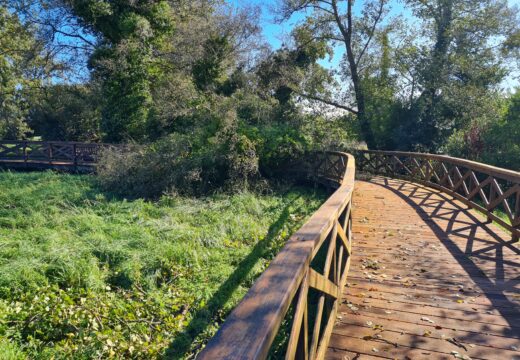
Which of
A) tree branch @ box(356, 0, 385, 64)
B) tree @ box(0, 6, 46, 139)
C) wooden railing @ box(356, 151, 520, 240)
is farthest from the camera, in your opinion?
tree @ box(0, 6, 46, 139)

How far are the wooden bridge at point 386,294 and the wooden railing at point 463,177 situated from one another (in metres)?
0.06

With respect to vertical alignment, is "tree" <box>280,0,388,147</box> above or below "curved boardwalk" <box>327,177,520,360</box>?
above

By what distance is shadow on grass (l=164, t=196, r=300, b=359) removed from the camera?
3637 mm

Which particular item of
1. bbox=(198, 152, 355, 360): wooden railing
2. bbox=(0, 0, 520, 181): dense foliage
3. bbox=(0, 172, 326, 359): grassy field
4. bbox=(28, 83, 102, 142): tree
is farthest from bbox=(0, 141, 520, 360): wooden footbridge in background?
bbox=(28, 83, 102, 142): tree

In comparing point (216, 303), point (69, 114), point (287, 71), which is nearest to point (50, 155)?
point (69, 114)

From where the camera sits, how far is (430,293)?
11.4 ft

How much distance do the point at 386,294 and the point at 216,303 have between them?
2150mm

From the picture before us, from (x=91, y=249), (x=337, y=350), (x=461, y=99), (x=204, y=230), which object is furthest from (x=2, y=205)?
(x=461, y=99)

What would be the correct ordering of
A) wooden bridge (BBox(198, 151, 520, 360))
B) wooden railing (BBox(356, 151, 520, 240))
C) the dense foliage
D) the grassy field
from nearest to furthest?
wooden bridge (BBox(198, 151, 520, 360))
the grassy field
wooden railing (BBox(356, 151, 520, 240))
the dense foliage

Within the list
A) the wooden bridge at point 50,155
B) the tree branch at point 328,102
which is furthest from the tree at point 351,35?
the wooden bridge at point 50,155

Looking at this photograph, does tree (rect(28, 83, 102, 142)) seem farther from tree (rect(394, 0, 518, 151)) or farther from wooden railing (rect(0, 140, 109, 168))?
tree (rect(394, 0, 518, 151))

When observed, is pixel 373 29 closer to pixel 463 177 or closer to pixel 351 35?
pixel 351 35

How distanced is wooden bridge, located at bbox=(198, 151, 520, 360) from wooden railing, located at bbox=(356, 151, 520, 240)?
60 millimetres

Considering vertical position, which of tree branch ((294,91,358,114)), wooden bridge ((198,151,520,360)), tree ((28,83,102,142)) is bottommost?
wooden bridge ((198,151,520,360))
